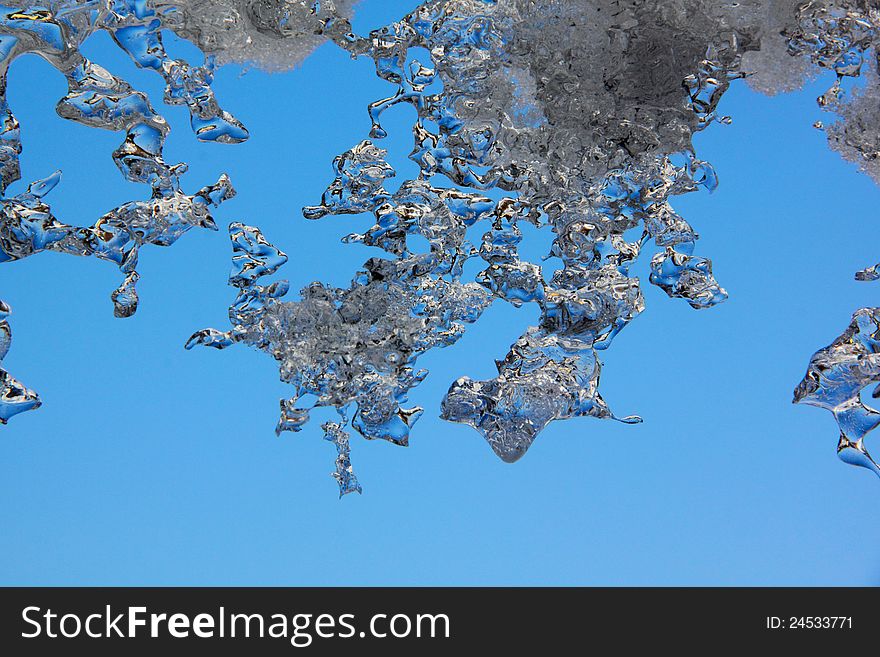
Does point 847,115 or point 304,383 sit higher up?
point 847,115

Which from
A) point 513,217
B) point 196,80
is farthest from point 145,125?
point 513,217

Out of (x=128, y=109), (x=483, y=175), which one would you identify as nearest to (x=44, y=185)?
(x=128, y=109)

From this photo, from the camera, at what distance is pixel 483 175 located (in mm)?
2230

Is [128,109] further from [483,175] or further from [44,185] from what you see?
[483,175]

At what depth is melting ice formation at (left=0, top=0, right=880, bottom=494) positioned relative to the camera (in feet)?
6.84

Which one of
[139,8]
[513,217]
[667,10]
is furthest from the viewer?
[513,217]

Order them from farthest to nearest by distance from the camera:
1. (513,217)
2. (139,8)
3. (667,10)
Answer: (513,217), (667,10), (139,8)

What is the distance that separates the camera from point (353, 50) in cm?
216

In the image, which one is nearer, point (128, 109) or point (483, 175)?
point (128, 109)

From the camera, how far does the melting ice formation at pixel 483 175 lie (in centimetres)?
209

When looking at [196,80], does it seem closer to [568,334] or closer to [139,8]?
[139,8]

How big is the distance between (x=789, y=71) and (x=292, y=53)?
1.20 meters

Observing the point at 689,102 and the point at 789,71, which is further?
the point at 789,71

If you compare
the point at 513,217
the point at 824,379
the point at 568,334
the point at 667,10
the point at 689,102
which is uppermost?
the point at 667,10
